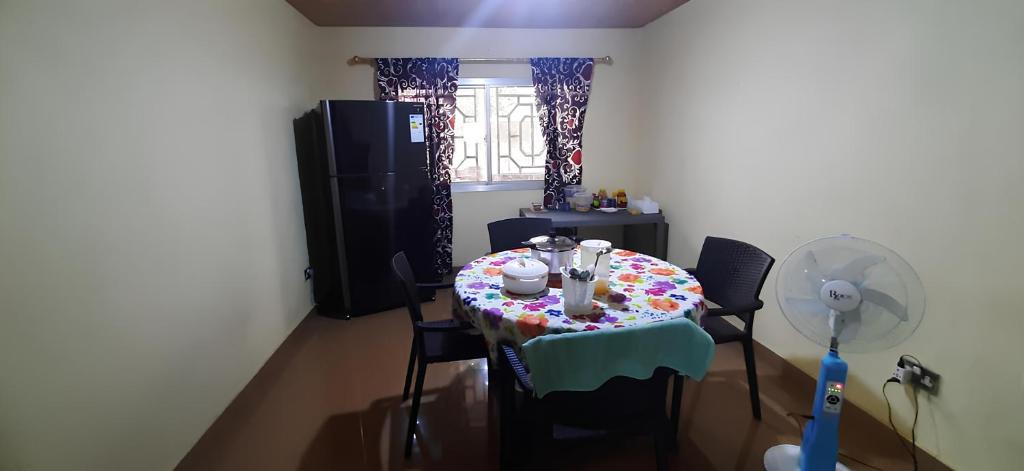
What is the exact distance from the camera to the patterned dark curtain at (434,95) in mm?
3867

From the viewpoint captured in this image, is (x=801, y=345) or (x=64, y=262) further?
(x=801, y=345)

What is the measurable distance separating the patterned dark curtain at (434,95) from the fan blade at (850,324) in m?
3.15

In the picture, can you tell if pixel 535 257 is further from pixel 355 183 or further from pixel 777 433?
pixel 355 183

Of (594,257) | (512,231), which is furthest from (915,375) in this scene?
(512,231)

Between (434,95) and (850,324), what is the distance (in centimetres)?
338

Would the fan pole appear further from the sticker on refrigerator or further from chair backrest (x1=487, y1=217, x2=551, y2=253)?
the sticker on refrigerator

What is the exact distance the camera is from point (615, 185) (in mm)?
4359

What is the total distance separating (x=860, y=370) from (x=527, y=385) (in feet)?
5.51

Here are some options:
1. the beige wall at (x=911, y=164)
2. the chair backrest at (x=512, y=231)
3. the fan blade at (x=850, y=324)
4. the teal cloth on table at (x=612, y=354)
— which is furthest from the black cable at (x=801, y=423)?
the chair backrest at (x=512, y=231)

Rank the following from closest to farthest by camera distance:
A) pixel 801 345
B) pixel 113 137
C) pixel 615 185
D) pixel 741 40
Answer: pixel 113 137 < pixel 801 345 < pixel 741 40 < pixel 615 185

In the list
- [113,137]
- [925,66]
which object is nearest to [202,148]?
[113,137]

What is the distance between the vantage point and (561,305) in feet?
5.43

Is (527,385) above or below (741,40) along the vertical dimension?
below

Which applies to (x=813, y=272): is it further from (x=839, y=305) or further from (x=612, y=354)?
(x=612, y=354)
